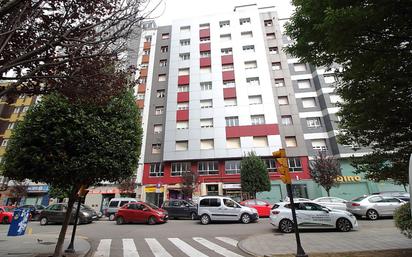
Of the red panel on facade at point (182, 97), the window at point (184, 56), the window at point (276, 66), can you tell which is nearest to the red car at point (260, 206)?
the red panel on facade at point (182, 97)

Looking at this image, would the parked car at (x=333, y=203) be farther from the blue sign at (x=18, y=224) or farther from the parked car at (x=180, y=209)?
the blue sign at (x=18, y=224)

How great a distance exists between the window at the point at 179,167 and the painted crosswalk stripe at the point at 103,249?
19.5 meters

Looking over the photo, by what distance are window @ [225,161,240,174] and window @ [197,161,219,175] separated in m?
1.22

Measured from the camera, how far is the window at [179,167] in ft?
99.7

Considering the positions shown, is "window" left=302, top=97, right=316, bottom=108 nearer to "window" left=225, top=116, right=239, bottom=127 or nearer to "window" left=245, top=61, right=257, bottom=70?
"window" left=245, top=61, right=257, bottom=70

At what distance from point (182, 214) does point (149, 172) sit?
43.6ft

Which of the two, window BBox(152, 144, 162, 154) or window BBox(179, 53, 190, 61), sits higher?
window BBox(179, 53, 190, 61)

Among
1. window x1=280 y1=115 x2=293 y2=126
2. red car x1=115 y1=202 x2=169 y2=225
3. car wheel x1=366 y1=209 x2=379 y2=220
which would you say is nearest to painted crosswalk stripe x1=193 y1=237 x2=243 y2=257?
red car x1=115 y1=202 x2=169 y2=225

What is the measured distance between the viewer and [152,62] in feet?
130

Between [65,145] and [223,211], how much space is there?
1119cm

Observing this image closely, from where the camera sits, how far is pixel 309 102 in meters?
33.5

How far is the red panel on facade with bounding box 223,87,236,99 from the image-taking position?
3366 centimetres

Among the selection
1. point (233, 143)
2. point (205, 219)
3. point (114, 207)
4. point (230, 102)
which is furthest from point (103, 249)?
point (230, 102)

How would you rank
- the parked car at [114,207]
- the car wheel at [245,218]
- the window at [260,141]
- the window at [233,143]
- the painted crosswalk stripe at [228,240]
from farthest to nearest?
the window at [233,143], the window at [260,141], the parked car at [114,207], the car wheel at [245,218], the painted crosswalk stripe at [228,240]
